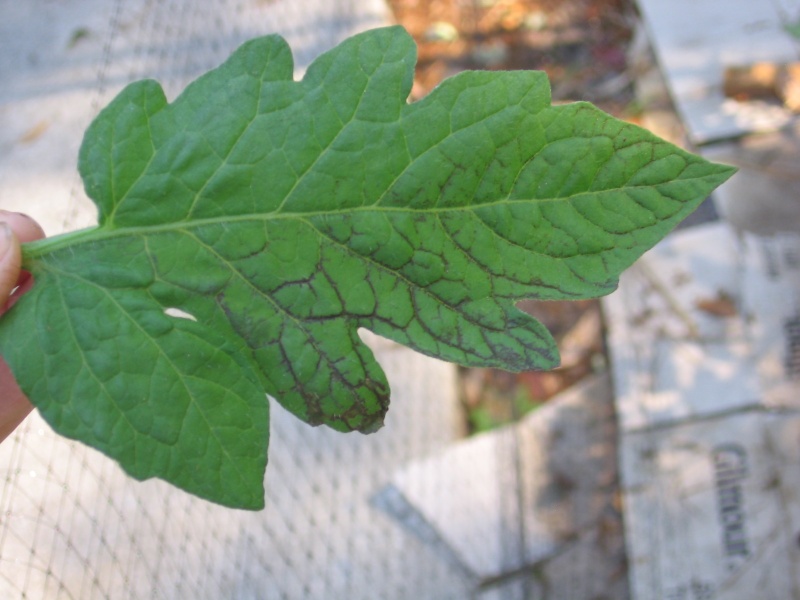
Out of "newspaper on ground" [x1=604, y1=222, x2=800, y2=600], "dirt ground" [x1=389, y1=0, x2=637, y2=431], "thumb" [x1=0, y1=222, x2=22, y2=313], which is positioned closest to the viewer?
"thumb" [x1=0, y1=222, x2=22, y2=313]

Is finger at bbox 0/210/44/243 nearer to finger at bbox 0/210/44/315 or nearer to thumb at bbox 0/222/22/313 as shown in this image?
finger at bbox 0/210/44/315

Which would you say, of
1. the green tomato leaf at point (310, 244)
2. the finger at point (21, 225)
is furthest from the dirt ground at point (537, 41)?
the green tomato leaf at point (310, 244)

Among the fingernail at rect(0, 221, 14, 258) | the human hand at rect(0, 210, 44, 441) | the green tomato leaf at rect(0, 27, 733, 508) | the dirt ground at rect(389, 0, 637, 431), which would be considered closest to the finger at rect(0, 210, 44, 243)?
the human hand at rect(0, 210, 44, 441)

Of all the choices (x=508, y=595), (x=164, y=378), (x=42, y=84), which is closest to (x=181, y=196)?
(x=164, y=378)

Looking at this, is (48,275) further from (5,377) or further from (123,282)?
(5,377)

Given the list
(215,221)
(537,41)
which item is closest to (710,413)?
(537,41)

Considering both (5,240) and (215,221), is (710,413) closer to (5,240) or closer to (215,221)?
(215,221)
